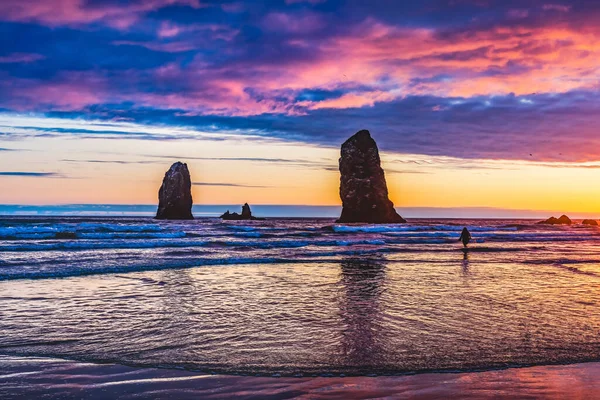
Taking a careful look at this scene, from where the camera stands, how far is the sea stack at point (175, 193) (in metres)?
89.8

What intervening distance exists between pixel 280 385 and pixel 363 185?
7404 centimetres

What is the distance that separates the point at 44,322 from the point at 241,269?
31.2 feet

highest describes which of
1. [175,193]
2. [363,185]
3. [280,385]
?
[363,185]

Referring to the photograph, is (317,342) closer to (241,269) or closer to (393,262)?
(241,269)

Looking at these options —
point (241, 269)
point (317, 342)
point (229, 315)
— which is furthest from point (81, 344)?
point (241, 269)

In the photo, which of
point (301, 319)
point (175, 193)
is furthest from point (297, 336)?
point (175, 193)

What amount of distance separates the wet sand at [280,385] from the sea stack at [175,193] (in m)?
87.0

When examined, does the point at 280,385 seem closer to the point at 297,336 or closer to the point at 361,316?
the point at 297,336

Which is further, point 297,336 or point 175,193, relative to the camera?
point 175,193

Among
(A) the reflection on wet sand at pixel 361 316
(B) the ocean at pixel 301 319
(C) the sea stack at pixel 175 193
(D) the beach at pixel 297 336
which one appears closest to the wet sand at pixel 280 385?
(D) the beach at pixel 297 336

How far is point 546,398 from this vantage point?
4.54 meters

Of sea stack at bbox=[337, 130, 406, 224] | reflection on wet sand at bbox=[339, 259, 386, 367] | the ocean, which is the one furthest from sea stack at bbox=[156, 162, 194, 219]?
reflection on wet sand at bbox=[339, 259, 386, 367]

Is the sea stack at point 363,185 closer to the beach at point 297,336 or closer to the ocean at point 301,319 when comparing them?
the ocean at point 301,319

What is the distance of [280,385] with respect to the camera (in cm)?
489
